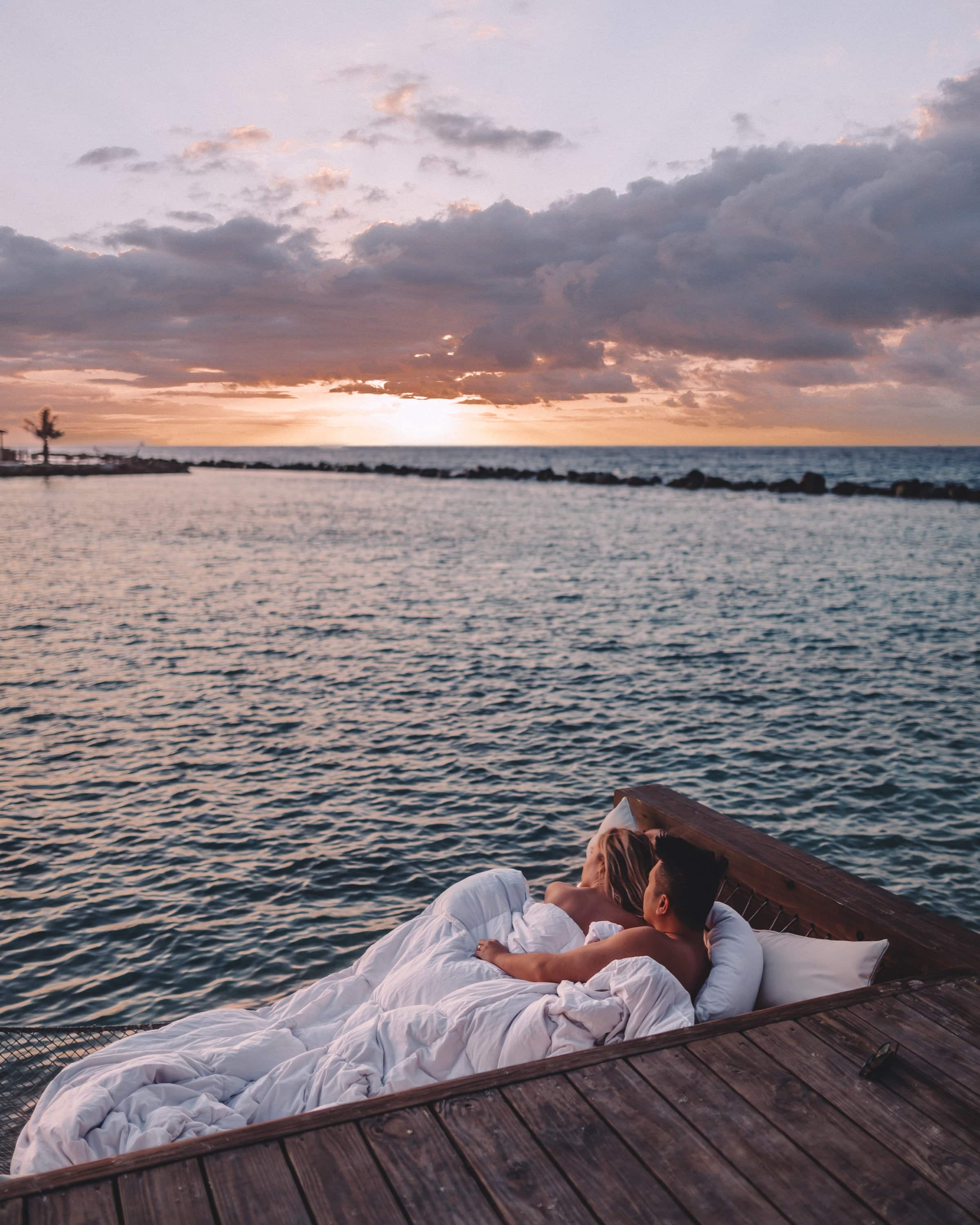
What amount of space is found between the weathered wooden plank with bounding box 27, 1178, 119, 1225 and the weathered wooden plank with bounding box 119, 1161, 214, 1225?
45mm

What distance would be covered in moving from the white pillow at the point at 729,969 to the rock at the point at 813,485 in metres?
68.8

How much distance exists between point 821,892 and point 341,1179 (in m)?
3.63

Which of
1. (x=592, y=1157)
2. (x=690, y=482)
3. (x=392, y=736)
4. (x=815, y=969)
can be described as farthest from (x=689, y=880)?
(x=690, y=482)

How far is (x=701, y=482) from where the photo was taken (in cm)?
7719

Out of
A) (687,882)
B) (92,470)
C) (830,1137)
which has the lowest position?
(830,1137)

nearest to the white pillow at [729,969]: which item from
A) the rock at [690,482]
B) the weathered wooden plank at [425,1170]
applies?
the weathered wooden plank at [425,1170]

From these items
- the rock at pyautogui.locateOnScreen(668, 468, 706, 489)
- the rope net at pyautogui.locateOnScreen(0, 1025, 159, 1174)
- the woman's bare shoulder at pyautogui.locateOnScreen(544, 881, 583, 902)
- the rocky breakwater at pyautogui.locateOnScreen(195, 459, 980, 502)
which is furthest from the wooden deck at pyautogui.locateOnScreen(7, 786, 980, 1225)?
the rock at pyautogui.locateOnScreen(668, 468, 706, 489)

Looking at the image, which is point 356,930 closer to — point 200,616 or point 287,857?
point 287,857

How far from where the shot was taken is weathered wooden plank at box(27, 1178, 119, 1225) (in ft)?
9.58

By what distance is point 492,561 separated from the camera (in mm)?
31250

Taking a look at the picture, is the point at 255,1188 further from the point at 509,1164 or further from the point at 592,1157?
the point at 592,1157

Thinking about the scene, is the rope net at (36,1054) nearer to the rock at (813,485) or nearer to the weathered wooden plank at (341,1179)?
the weathered wooden plank at (341,1179)

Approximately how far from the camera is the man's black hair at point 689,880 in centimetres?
465

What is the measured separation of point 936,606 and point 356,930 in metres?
19.7
